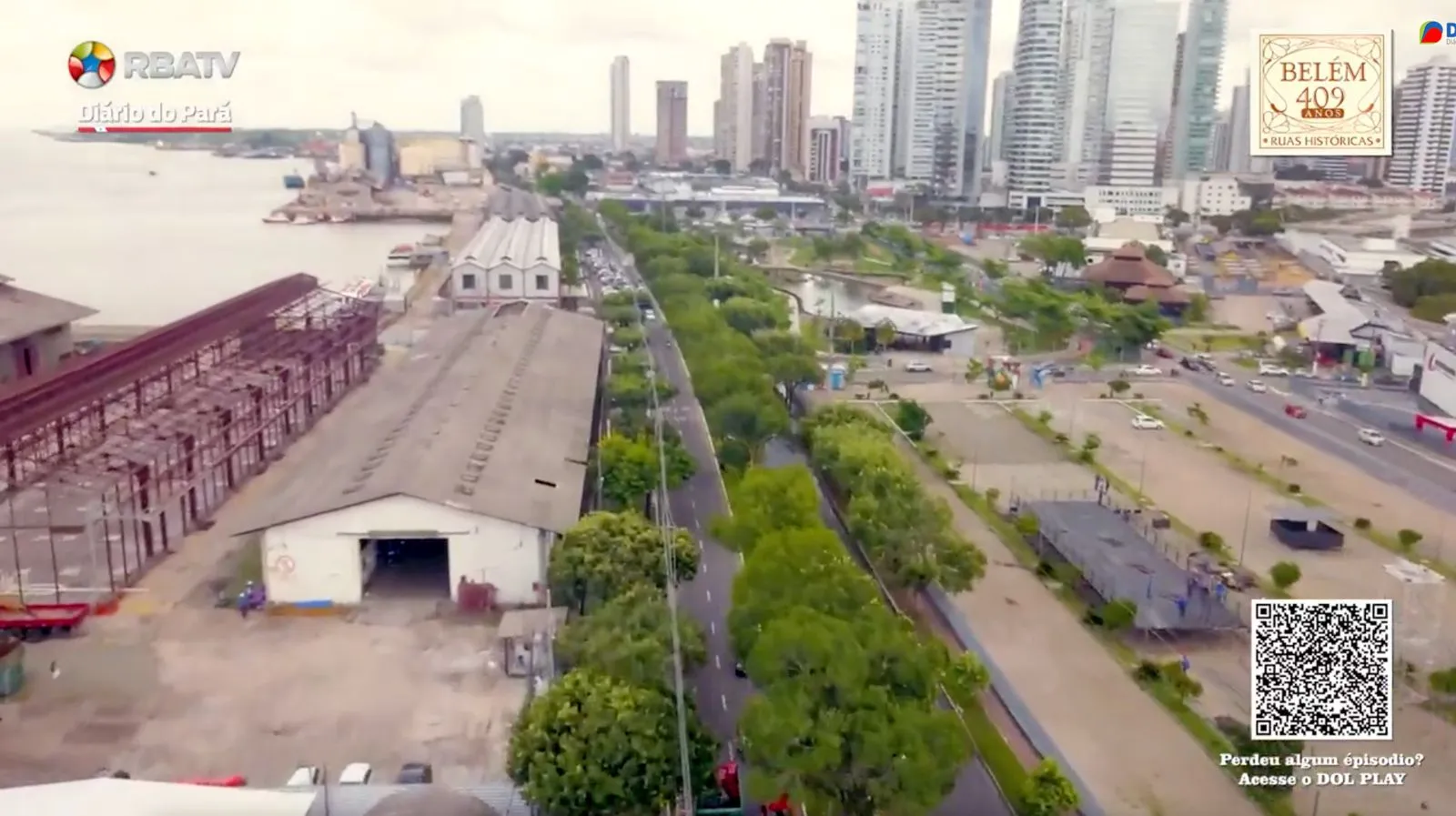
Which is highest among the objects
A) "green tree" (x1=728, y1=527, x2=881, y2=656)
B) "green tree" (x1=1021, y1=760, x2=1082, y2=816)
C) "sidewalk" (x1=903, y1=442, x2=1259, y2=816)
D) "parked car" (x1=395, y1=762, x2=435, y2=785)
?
"green tree" (x1=728, y1=527, x2=881, y2=656)

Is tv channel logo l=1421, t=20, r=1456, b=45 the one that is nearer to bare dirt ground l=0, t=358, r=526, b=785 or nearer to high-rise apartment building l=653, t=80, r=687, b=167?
bare dirt ground l=0, t=358, r=526, b=785

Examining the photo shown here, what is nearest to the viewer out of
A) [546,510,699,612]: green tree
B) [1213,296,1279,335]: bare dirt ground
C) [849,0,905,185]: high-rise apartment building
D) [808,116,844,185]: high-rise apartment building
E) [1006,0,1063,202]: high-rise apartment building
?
[546,510,699,612]: green tree

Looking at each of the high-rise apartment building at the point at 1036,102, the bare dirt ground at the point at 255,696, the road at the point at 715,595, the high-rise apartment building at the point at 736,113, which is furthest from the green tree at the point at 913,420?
the high-rise apartment building at the point at 1036,102

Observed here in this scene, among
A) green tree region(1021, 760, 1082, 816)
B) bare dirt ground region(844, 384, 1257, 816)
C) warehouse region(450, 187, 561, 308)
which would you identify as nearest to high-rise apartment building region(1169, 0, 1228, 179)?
warehouse region(450, 187, 561, 308)

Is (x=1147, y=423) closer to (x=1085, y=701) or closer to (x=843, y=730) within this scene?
(x=1085, y=701)

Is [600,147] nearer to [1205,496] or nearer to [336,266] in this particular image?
[336,266]

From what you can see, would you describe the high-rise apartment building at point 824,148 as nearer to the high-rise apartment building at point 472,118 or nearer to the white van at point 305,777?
the high-rise apartment building at point 472,118
